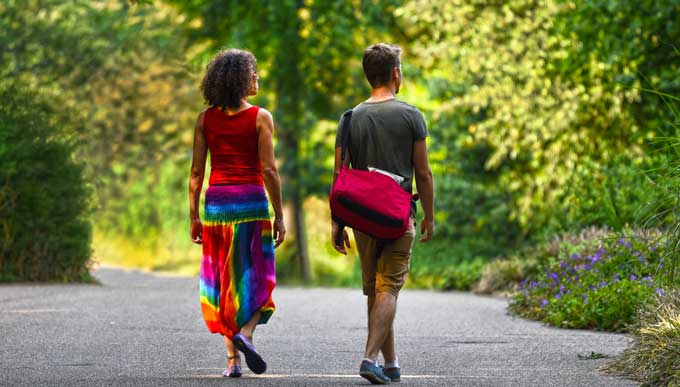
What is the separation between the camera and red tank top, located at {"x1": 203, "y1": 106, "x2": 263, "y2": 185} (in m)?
7.26

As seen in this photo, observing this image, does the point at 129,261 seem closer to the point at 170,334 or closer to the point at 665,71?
the point at 665,71

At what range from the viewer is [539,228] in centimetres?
2045

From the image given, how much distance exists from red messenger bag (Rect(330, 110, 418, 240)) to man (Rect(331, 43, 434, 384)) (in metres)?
0.10

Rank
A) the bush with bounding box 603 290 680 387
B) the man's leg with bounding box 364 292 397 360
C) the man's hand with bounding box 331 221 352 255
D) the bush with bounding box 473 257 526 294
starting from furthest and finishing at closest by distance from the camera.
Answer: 1. the bush with bounding box 473 257 526 294
2. the man's hand with bounding box 331 221 352 255
3. the man's leg with bounding box 364 292 397 360
4. the bush with bounding box 603 290 680 387

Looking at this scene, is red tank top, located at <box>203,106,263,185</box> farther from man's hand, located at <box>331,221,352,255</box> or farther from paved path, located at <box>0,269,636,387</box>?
paved path, located at <box>0,269,636,387</box>

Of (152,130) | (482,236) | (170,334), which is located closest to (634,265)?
(170,334)

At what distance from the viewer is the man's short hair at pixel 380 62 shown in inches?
273

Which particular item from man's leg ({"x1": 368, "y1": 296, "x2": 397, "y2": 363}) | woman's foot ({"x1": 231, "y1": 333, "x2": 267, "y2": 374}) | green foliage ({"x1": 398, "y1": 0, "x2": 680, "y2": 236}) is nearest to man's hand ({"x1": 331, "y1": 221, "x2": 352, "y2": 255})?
man's leg ({"x1": 368, "y1": 296, "x2": 397, "y2": 363})

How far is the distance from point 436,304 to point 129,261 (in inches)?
529

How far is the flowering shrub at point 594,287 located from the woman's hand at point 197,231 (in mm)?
3399

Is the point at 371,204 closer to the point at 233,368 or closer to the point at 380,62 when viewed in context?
the point at 380,62

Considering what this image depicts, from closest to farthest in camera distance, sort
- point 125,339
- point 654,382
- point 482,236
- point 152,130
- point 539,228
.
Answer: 1. point 654,382
2. point 125,339
3. point 539,228
4. point 482,236
5. point 152,130

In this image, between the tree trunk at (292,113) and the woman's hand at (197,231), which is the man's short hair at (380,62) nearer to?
the woman's hand at (197,231)

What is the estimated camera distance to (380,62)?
695 cm
